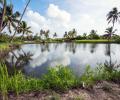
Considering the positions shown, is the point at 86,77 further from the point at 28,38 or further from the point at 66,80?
the point at 28,38

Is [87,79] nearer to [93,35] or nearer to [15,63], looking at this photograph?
[15,63]

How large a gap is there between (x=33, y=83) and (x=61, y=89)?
94 cm

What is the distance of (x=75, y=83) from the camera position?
6.53 metres

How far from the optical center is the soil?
5328 mm

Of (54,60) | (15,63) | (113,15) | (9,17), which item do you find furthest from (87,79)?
(113,15)

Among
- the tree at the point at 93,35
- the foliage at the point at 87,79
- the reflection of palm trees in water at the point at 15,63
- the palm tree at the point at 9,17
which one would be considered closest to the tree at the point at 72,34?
the tree at the point at 93,35

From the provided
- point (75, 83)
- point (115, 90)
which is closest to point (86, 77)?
point (75, 83)

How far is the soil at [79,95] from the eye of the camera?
533cm

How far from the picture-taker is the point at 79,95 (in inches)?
220

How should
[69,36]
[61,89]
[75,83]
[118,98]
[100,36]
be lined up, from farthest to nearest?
[69,36] < [100,36] < [75,83] < [61,89] < [118,98]

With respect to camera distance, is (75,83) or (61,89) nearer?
(61,89)

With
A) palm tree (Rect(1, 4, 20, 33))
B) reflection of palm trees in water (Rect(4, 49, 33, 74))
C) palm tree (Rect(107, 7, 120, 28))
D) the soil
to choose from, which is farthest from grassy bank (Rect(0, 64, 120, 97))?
palm tree (Rect(107, 7, 120, 28))

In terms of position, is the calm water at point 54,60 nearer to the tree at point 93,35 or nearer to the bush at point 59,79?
the bush at point 59,79

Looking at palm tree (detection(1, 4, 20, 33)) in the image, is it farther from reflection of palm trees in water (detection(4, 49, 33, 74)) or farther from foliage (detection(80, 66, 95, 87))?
reflection of palm trees in water (detection(4, 49, 33, 74))
